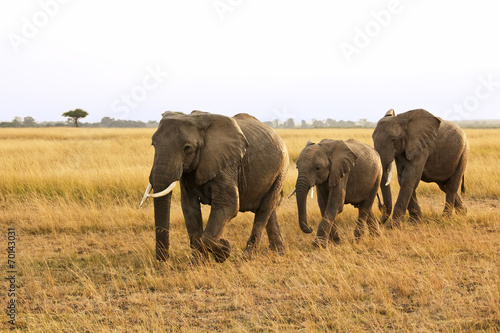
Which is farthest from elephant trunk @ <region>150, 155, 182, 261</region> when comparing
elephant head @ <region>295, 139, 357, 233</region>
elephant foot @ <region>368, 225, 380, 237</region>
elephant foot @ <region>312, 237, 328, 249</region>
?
elephant foot @ <region>368, 225, 380, 237</region>

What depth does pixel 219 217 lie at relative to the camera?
6535mm

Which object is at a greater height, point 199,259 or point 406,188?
point 406,188

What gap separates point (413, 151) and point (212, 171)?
4.54 metres

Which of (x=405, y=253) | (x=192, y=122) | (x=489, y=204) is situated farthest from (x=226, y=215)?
(x=489, y=204)

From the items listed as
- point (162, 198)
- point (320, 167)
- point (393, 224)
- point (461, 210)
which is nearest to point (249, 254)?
point (162, 198)

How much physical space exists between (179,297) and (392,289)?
230cm

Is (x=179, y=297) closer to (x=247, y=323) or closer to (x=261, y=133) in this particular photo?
(x=247, y=323)

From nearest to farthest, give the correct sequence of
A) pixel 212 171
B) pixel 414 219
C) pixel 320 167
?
pixel 212 171 → pixel 320 167 → pixel 414 219

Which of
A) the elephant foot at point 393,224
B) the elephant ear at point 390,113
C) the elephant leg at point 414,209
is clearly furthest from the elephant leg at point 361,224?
the elephant ear at point 390,113

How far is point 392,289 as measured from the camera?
20.2 ft

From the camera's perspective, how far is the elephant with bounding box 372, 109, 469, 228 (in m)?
9.58

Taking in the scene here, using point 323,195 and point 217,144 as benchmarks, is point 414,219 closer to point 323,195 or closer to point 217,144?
point 323,195

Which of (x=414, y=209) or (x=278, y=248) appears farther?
(x=414, y=209)

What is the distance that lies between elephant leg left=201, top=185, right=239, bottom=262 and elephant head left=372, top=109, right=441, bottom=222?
3.77 metres
